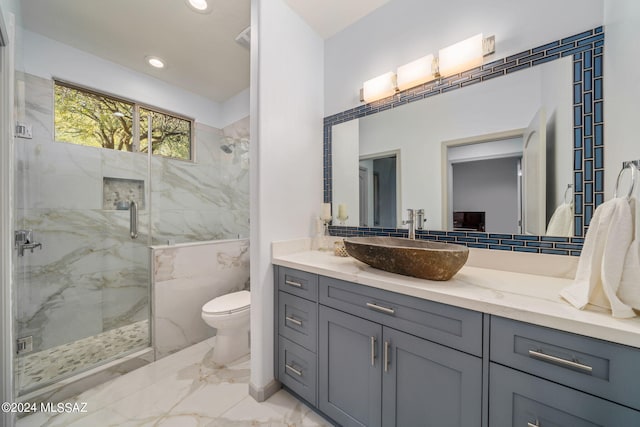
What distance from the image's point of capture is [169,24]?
180cm

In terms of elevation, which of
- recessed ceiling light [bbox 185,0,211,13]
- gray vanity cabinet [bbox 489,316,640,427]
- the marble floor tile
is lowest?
the marble floor tile

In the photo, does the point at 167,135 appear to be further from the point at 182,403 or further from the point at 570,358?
the point at 570,358

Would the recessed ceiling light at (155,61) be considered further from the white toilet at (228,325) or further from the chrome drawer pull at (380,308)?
the chrome drawer pull at (380,308)

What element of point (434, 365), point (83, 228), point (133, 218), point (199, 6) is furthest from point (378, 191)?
point (83, 228)

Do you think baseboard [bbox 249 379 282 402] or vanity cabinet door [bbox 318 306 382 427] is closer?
vanity cabinet door [bbox 318 306 382 427]

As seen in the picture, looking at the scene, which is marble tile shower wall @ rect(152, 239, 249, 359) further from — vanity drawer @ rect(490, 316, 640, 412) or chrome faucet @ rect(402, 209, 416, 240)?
vanity drawer @ rect(490, 316, 640, 412)

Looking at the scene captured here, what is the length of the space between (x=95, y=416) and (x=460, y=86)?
283 cm

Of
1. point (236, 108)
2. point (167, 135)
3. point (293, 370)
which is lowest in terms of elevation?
point (293, 370)

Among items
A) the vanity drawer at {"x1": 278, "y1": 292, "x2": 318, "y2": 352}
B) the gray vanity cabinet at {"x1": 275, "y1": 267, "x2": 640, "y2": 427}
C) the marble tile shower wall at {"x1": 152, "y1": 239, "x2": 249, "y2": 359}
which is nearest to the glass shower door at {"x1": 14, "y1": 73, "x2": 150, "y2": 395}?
the marble tile shower wall at {"x1": 152, "y1": 239, "x2": 249, "y2": 359}

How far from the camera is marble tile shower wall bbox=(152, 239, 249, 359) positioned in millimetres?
1938

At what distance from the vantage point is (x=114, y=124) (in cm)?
232

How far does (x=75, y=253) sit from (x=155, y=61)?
1.92 m

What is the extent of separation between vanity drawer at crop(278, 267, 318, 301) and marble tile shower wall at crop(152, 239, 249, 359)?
113 cm

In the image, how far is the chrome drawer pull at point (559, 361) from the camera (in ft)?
2.10
